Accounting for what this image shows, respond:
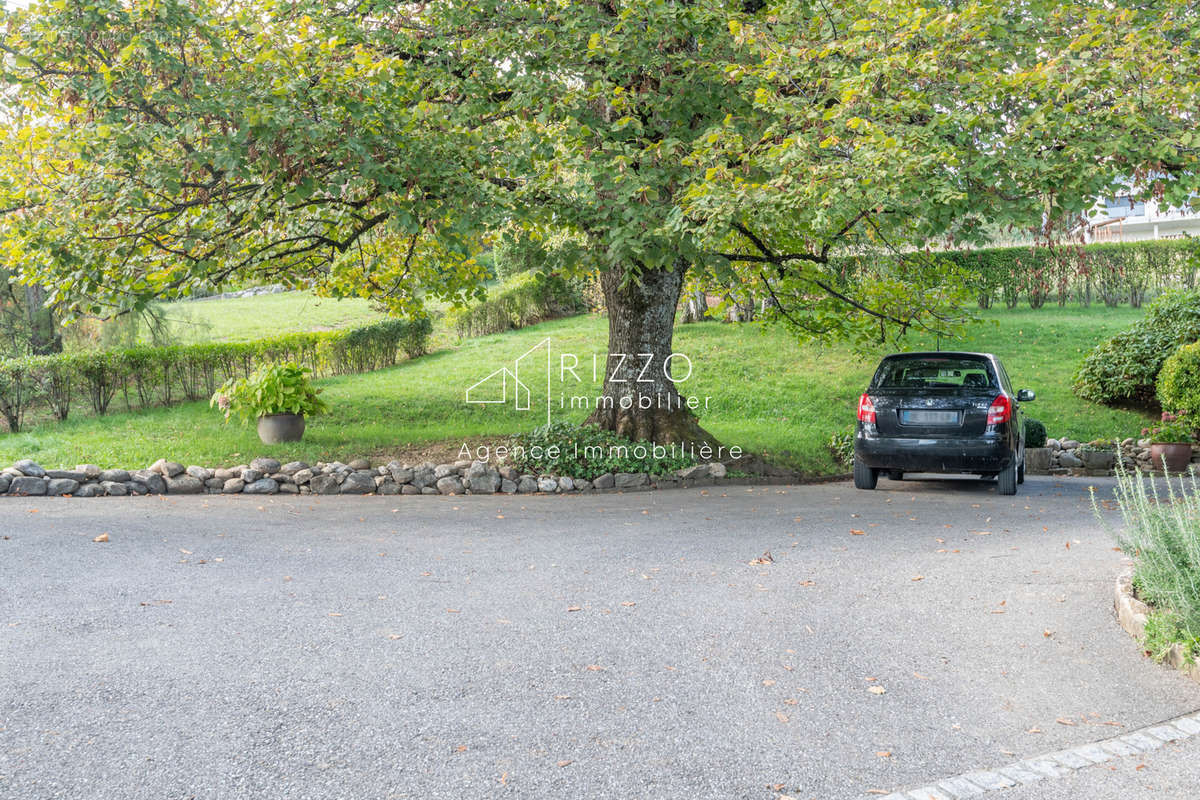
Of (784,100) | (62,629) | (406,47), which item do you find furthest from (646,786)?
(406,47)

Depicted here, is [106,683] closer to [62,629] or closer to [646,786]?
[62,629]

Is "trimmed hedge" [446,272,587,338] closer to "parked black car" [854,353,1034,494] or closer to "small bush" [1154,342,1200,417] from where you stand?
"small bush" [1154,342,1200,417]

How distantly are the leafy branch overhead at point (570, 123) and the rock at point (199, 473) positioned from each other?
2032 mm

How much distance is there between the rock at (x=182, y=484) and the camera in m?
10.2

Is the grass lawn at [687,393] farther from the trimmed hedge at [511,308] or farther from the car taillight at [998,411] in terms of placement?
the car taillight at [998,411]

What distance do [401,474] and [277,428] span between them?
2.50 meters

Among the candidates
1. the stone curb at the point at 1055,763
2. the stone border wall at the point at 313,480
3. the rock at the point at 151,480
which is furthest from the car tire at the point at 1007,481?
the rock at the point at 151,480

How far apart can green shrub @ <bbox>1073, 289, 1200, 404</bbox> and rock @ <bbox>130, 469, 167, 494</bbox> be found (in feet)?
51.2

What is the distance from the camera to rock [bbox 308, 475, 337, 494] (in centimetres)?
1059

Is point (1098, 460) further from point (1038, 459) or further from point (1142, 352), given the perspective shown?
point (1142, 352)

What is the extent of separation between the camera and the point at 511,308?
27281 millimetres

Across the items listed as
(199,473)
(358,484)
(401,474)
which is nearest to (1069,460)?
(401,474)

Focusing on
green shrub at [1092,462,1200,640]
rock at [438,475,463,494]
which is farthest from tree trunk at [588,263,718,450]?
green shrub at [1092,462,1200,640]

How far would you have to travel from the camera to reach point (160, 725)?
3.89 metres
